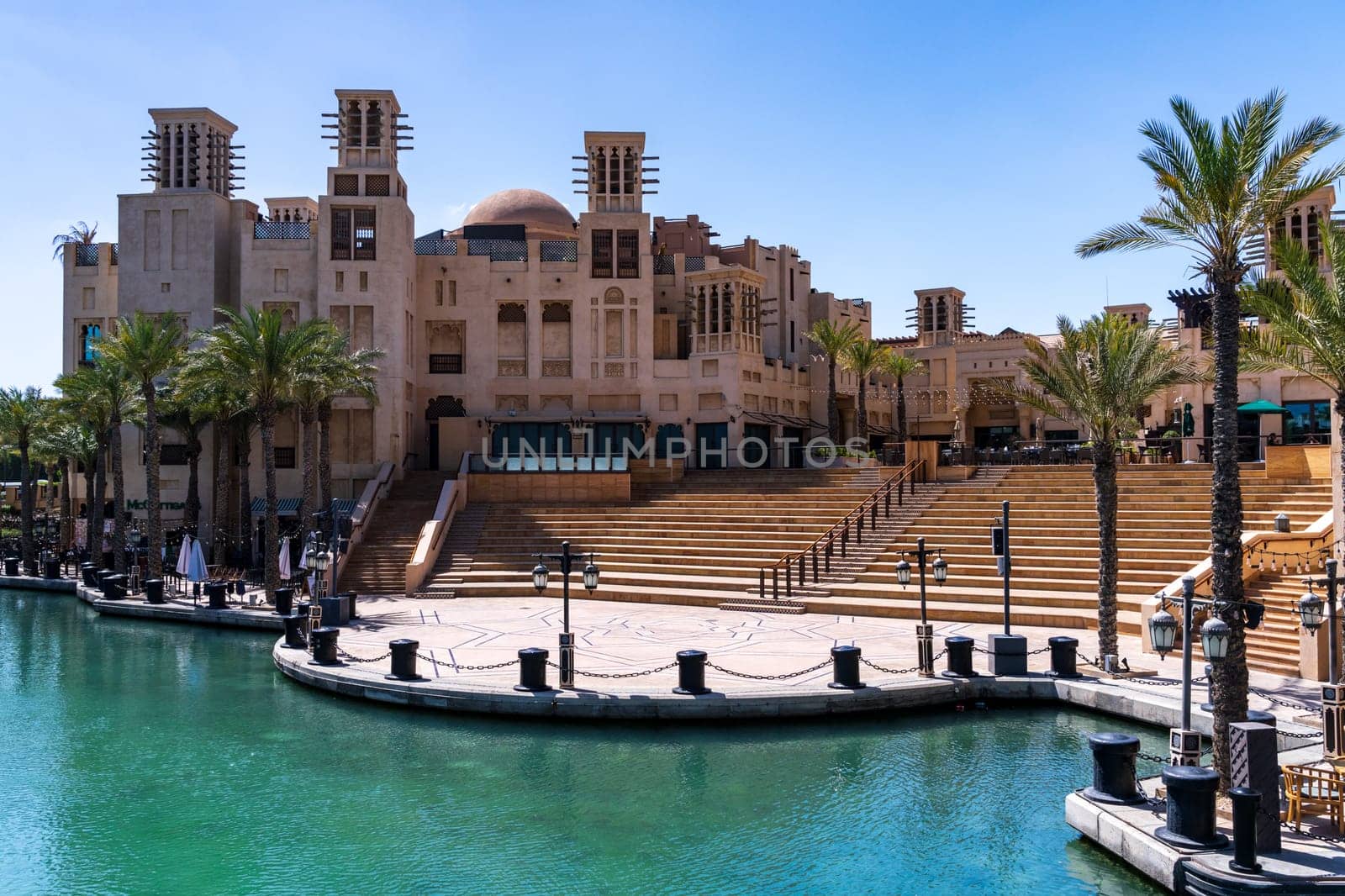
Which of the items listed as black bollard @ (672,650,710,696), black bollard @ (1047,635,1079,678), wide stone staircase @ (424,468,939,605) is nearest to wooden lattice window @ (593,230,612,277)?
wide stone staircase @ (424,468,939,605)

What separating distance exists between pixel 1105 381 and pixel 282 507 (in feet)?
107

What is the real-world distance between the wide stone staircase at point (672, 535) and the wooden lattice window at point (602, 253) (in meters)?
11.6

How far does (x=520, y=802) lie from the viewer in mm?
12422

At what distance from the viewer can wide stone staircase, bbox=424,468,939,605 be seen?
1159 inches

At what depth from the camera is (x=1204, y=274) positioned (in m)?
12.2

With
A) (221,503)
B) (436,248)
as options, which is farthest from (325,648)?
(436,248)

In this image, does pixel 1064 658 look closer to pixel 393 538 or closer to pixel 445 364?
pixel 393 538

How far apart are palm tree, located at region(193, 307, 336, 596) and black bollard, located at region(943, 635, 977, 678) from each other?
20069 millimetres

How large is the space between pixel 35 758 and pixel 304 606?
8.19m

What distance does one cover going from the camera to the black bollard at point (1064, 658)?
16.9 m

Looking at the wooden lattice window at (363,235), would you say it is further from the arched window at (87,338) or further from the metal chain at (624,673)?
the metal chain at (624,673)

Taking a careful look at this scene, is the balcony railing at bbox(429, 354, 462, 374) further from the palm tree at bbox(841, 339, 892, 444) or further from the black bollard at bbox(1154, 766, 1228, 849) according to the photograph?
the black bollard at bbox(1154, 766, 1228, 849)

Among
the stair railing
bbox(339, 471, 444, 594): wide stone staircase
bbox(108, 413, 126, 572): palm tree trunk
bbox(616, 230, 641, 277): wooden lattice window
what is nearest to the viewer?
the stair railing

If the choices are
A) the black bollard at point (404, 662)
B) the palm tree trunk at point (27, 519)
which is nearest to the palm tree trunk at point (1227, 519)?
the black bollard at point (404, 662)
